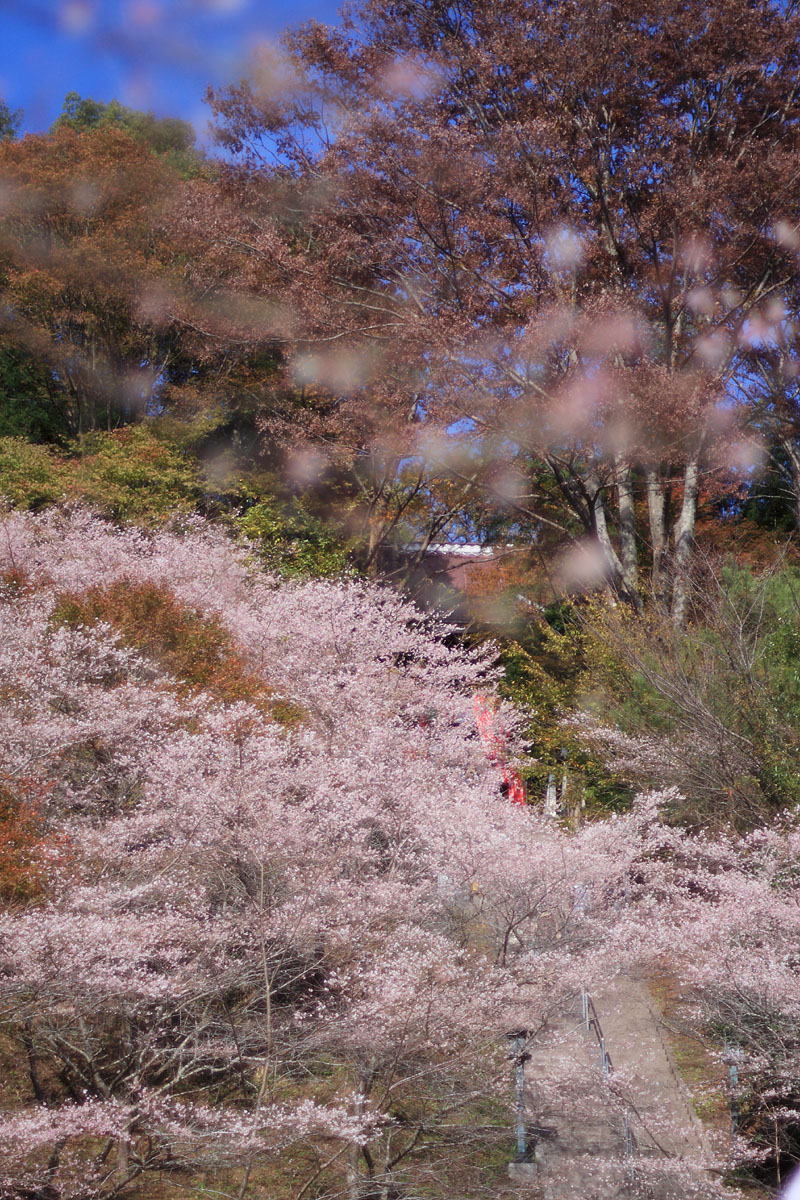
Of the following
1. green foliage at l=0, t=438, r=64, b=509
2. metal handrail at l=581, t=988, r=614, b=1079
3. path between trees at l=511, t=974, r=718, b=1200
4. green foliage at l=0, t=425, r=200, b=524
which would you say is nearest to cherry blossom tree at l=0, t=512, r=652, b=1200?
path between trees at l=511, t=974, r=718, b=1200

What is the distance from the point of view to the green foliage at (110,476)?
14.9m

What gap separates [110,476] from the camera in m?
15.5

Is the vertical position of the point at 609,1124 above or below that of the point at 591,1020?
below

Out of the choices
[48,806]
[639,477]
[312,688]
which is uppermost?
[639,477]

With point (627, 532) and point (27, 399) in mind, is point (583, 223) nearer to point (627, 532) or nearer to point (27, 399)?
point (627, 532)

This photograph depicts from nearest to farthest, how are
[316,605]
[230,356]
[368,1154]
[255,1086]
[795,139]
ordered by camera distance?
[368,1154] < [255,1086] < [316,605] < [795,139] < [230,356]

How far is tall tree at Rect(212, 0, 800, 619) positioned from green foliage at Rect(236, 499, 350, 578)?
305 cm

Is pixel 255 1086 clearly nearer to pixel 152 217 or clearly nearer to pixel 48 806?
pixel 48 806

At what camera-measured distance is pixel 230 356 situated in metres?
19.0

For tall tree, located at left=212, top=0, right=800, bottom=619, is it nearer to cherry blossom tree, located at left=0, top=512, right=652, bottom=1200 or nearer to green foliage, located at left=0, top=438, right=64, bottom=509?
green foliage, located at left=0, top=438, right=64, bottom=509

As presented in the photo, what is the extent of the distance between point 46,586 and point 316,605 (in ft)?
11.6

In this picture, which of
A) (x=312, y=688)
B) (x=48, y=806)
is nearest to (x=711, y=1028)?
(x=312, y=688)

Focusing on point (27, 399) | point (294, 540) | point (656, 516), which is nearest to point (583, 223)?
point (656, 516)

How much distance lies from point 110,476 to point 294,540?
3.57 meters
